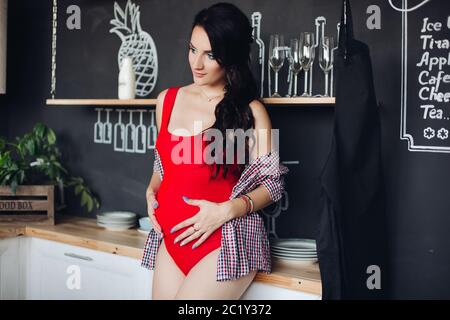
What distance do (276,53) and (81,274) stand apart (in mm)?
1413

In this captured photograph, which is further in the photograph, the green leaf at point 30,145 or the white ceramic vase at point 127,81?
the green leaf at point 30,145

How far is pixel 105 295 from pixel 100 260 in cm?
17

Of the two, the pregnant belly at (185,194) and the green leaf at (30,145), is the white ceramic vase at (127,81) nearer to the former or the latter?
the green leaf at (30,145)

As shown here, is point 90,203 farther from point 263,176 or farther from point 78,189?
Answer: point 263,176

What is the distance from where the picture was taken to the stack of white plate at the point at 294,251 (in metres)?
2.27

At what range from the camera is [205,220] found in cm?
197

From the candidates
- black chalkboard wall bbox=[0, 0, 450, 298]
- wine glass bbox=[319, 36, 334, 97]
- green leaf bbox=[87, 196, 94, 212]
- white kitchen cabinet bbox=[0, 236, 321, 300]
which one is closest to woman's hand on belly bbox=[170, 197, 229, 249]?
white kitchen cabinet bbox=[0, 236, 321, 300]

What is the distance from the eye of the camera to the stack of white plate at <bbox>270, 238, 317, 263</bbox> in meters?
2.27

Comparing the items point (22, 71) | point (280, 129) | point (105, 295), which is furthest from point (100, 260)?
point (22, 71)

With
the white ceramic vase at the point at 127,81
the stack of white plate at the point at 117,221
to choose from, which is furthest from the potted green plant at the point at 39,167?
the white ceramic vase at the point at 127,81

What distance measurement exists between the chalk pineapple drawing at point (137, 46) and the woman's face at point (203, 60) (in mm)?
926

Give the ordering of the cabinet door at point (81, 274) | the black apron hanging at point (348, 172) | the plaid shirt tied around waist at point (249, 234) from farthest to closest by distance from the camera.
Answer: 1. the cabinet door at point (81, 274)
2. the plaid shirt tied around waist at point (249, 234)
3. the black apron hanging at point (348, 172)

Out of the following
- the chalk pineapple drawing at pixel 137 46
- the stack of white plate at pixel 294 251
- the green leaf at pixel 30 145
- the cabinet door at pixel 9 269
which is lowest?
the cabinet door at pixel 9 269

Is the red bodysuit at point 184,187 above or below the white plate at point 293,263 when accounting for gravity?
above
